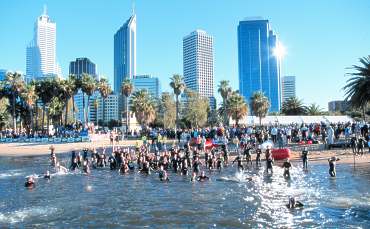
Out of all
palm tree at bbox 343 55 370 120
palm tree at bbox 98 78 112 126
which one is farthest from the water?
palm tree at bbox 98 78 112 126

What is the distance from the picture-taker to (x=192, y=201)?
65.1 ft

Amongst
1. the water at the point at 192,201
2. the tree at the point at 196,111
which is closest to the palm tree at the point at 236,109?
the tree at the point at 196,111

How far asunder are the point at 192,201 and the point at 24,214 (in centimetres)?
768

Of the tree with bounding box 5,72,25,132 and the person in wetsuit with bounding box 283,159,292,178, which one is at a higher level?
the tree with bounding box 5,72,25,132

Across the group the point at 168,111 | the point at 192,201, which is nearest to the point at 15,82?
the point at 168,111

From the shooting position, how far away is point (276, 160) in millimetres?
34469

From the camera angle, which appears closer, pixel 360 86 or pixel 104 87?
pixel 360 86

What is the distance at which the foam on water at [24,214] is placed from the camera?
1689cm

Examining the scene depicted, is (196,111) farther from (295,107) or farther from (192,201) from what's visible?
(192,201)

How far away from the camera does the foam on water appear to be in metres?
16.9

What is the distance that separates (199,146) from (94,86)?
45440 mm

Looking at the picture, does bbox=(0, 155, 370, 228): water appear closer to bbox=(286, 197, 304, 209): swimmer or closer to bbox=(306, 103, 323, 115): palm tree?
bbox=(286, 197, 304, 209): swimmer

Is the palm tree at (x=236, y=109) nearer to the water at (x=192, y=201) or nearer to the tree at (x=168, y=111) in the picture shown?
the tree at (x=168, y=111)

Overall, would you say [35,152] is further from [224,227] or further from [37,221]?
[224,227]
